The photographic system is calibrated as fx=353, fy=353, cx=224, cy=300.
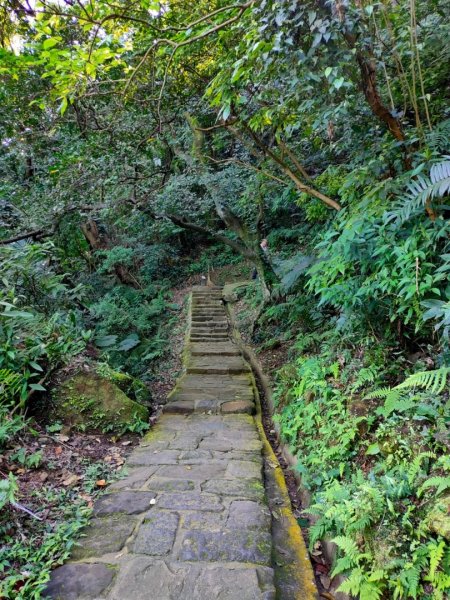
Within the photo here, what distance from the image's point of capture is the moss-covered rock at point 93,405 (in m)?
3.75

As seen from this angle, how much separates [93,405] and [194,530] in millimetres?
2041

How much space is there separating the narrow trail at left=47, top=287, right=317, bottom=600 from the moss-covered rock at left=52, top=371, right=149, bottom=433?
0.37 m

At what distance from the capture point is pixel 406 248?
2.69 m

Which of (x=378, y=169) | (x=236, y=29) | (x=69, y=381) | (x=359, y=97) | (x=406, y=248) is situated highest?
(x=236, y=29)

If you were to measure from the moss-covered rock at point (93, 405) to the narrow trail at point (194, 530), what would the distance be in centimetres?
37

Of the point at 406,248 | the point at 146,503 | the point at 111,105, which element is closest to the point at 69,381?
the point at 146,503

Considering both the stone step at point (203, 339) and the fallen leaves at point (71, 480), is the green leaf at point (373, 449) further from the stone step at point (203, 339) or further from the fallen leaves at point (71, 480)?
the stone step at point (203, 339)

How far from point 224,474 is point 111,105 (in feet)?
23.3

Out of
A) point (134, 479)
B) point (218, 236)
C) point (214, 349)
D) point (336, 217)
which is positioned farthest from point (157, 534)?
point (218, 236)

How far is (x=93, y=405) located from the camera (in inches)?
152

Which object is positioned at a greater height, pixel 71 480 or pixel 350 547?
pixel 350 547

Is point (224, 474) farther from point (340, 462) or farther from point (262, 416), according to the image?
point (262, 416)

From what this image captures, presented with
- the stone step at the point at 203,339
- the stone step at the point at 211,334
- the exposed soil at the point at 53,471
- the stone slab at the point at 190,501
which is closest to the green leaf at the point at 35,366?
the exposed soil at the point at 53,471

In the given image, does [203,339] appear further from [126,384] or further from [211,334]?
[126,384]
